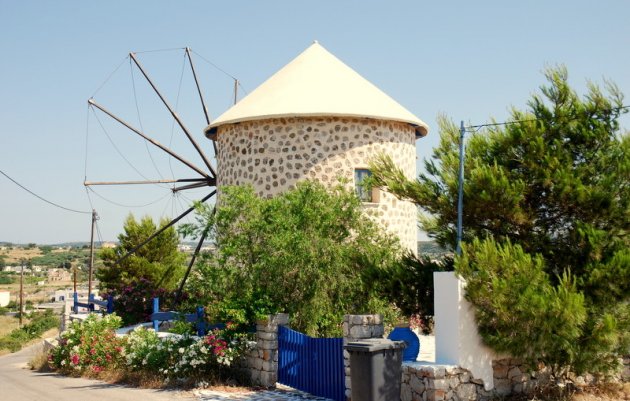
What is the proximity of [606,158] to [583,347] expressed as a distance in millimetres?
2826

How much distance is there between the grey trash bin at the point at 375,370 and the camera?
948 cm

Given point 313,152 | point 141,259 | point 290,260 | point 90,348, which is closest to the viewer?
point 290,260

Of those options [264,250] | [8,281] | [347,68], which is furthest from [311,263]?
[8,281]

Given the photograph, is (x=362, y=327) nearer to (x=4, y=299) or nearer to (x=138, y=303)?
(x=138, y=303)

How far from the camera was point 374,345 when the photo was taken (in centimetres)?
951

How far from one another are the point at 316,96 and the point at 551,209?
8.99 meters

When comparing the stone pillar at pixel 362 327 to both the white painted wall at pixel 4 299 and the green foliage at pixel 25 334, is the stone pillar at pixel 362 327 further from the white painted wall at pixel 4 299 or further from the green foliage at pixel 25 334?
the white painted wall at pixel 4 299

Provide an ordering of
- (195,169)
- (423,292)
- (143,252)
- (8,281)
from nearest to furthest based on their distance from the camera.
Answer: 1. (423,292)
2. (195,169)
3. (143,252)
4. (8,281)

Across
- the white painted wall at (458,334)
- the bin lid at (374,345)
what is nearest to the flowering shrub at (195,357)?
the bin lid at (374,345)

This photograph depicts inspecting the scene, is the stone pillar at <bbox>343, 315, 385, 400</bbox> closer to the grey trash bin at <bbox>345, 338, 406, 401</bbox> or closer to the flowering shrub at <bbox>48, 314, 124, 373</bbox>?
the grey trash bin at <bbox>345, 338, 406, 401</bbox>

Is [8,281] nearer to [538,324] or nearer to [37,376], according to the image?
[37,376]

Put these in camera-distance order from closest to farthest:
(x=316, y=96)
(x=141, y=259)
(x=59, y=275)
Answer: (x=316, y=96), (x=141, y=259), (x=59, y=275)

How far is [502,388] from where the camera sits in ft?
33.7

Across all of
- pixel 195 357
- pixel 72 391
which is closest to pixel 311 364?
pixel 195 357
